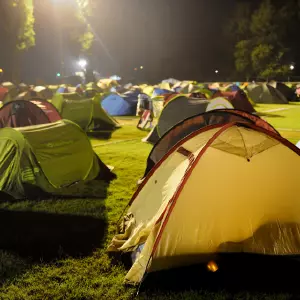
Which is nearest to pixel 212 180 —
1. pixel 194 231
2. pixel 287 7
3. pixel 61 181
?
pixel 194 231

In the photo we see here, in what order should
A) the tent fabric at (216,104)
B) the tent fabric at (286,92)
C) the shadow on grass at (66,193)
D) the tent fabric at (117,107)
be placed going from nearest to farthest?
1. the shadow on grass at (66,193)
2. the tent fabric at (216,104)
3. the tent fabric at (117,107)
4. the tent fabric at (286,92)

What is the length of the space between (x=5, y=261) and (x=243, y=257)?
3.01 metres

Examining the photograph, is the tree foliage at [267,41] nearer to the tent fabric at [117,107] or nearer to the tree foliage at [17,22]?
the tree foliage at [17,22]

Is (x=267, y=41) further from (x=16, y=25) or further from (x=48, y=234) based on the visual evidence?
(x=48, y=234)

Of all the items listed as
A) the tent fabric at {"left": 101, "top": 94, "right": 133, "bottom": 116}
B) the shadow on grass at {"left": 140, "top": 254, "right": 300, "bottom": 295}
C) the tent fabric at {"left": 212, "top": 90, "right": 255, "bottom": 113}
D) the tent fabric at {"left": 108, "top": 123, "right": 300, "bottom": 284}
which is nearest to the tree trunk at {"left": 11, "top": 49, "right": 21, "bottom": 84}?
the tent fabric at {"left": 101, "top": 94, "right": 133, "bottom": 116}

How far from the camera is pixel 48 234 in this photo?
5906 millimetres

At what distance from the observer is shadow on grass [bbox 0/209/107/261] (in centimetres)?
535

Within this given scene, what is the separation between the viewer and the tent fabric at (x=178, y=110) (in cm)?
1335

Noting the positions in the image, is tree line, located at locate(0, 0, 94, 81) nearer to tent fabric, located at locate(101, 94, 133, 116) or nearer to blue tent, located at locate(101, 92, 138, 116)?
blue tent, located at locate(101, 92, 138, 116)

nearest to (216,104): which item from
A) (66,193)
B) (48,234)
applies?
(66,193)

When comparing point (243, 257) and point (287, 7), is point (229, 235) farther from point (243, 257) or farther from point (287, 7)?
point (287, 7)

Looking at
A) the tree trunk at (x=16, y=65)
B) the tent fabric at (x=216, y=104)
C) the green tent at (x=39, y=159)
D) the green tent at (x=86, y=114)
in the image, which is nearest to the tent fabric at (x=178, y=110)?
the tent fabric at (x=216, y=104)

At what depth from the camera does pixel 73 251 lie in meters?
5.35

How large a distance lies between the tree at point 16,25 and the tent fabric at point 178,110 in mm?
33424
